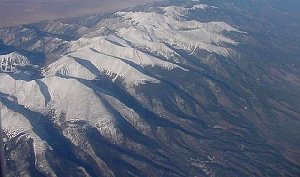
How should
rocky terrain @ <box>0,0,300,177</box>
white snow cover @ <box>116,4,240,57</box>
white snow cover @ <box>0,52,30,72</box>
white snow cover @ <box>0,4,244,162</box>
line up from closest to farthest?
rocky terrain @ <box>0,0,300,177</box>
white snow cover @ <box>0,4,244,162</box>
white snow cover @ <box>0,52,30,72</box>
white snow cover @ <box>116,4,240,57</box>

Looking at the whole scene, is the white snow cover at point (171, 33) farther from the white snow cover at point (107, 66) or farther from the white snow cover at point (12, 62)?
the white snow cover at point (12, 62)

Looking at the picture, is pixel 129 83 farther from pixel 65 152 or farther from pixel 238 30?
pixel 238 30

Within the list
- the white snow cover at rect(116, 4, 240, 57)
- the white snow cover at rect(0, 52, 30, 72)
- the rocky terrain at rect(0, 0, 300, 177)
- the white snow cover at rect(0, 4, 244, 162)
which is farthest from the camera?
the white snow cover at rect(116, 4, 240, 57)

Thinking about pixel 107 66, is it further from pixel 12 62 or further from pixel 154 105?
pixel 12 62

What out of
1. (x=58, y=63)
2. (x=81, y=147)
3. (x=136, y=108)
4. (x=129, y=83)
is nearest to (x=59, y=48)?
(x=58, y=63)

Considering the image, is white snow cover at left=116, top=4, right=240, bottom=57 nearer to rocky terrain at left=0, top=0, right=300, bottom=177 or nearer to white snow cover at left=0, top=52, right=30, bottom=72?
rocky terrain at left=0, top=0, right=300, bottom=177

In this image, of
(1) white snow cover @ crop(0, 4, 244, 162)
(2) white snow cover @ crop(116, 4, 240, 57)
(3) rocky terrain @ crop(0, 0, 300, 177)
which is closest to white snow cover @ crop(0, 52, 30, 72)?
(1) white snow cover @ crop(0, 4, 244, 162)

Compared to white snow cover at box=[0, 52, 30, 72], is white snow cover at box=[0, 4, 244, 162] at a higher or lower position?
higher

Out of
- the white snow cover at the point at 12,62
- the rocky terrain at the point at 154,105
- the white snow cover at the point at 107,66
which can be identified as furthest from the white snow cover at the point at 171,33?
the white snow cover at the point at 12,62

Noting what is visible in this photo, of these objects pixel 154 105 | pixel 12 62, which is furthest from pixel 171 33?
pixel 12 62
